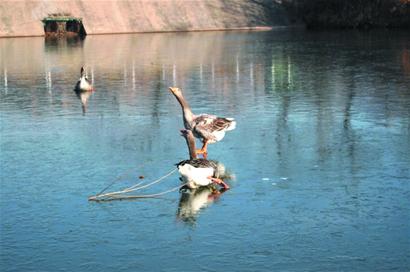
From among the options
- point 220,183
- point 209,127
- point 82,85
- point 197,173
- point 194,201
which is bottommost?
point 194,201

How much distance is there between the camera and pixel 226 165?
19.0 m

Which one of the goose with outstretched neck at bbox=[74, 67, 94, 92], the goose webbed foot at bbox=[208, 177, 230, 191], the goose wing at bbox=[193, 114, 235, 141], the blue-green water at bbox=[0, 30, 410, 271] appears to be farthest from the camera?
the goose with outstretched neck at bbox=[74, 67, 94, 92]

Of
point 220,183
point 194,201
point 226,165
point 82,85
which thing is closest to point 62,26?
point 82,85

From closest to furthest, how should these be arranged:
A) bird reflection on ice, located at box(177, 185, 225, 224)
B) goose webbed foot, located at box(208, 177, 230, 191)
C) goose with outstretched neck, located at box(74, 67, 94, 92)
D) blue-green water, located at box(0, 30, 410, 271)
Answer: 1. blue-green water, located at box(0, 30, 410, 271)
2. bird reflection on ice, located at box(177, 185, 225, 224)
3. goose webbed foot, located at box(208, 177, 230, 191)
4. goose with outstretched neck, located at box(74, 67, 94, 92)

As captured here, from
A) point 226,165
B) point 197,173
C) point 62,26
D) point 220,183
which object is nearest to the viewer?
point 197,173

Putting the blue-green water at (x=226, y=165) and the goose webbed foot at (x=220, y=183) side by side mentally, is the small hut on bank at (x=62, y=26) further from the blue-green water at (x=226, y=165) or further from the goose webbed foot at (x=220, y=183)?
the goose webbed foot at (x=220, y=183)

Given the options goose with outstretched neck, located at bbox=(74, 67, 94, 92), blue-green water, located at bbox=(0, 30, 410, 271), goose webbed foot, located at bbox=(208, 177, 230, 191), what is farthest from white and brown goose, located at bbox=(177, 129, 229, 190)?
goose with outstretched neck, located at bbox=(74, 67, 94, 92)

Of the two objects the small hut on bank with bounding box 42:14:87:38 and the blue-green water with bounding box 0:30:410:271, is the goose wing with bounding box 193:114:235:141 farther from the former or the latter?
the small hut on bank with bounding box 42:14:87:38

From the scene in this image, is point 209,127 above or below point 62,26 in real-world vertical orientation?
below

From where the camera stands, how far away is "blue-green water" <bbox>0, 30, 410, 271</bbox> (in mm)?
13383

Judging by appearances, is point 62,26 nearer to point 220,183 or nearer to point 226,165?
point 226,165

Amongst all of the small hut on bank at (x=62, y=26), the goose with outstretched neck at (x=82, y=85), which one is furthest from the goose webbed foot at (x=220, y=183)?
the small hut on bank at (x=62, y=26)

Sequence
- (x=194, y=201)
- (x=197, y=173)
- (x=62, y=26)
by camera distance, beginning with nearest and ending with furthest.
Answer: (x=194, y=201), (x=197, y=173), (x=62, y=26)

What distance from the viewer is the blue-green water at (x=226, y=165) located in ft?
43.9
